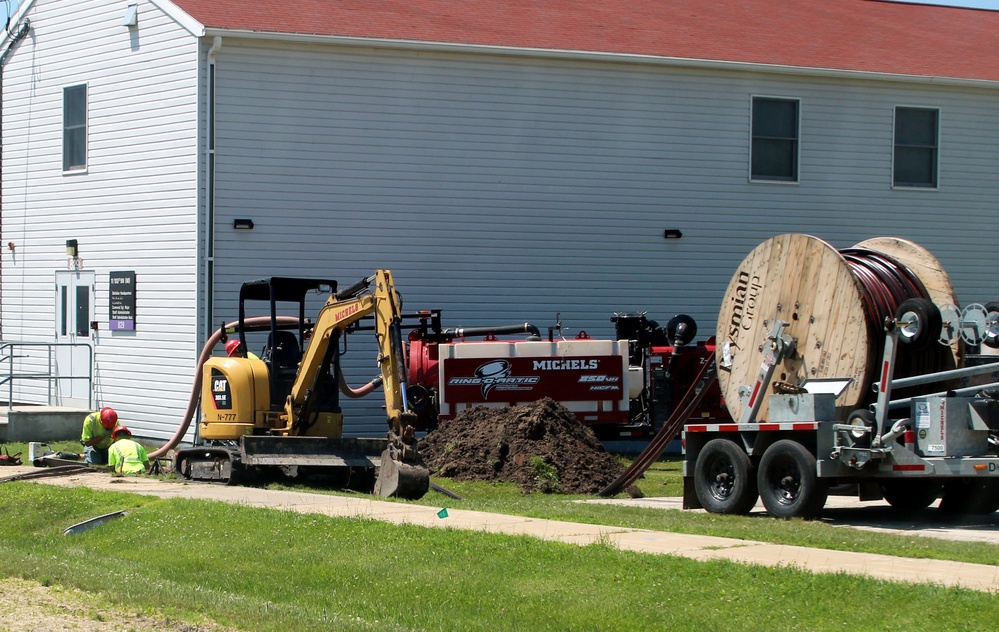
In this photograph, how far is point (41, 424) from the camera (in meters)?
24.0

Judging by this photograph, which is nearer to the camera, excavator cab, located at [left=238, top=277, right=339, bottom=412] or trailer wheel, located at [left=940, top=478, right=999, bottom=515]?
trailer wheel, located at [left=940, top=478, right=999, bottom=515]

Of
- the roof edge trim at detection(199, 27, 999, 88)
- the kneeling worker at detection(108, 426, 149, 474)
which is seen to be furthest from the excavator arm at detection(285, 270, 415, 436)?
the roof edge trim at detection(199, 27, 999, 88)

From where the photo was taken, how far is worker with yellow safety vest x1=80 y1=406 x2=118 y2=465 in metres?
20.3

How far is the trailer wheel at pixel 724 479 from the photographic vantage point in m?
15.6

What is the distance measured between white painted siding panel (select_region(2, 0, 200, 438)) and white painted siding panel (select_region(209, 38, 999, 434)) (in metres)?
0.95

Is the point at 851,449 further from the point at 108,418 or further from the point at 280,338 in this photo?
the point at 108,418

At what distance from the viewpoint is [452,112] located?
84.0 feet

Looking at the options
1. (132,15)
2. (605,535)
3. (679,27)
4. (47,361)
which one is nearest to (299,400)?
(605,535)

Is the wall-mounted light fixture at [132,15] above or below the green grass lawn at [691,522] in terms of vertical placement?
above

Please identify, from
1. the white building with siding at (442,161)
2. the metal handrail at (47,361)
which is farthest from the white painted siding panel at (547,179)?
the metal handrail at (47,361)

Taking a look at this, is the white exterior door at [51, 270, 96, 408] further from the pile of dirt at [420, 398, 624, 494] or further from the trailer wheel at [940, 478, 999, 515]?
the trailer wheel at [940, 478, 999, 515]

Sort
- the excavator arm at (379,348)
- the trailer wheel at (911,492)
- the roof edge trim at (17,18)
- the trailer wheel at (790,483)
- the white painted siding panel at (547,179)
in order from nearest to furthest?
the trailer wheel at (790,483) → the trailer wheel at (911,492) → the excavator arm at (379,348) → the white painted siding panel at (547,179) → the roof edge trim at (17,18)

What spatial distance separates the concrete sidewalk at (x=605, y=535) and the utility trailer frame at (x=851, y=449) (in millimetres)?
2842

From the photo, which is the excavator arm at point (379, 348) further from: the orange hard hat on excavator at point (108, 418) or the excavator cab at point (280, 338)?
the orange hard hat on excavator at point (108, 418)
